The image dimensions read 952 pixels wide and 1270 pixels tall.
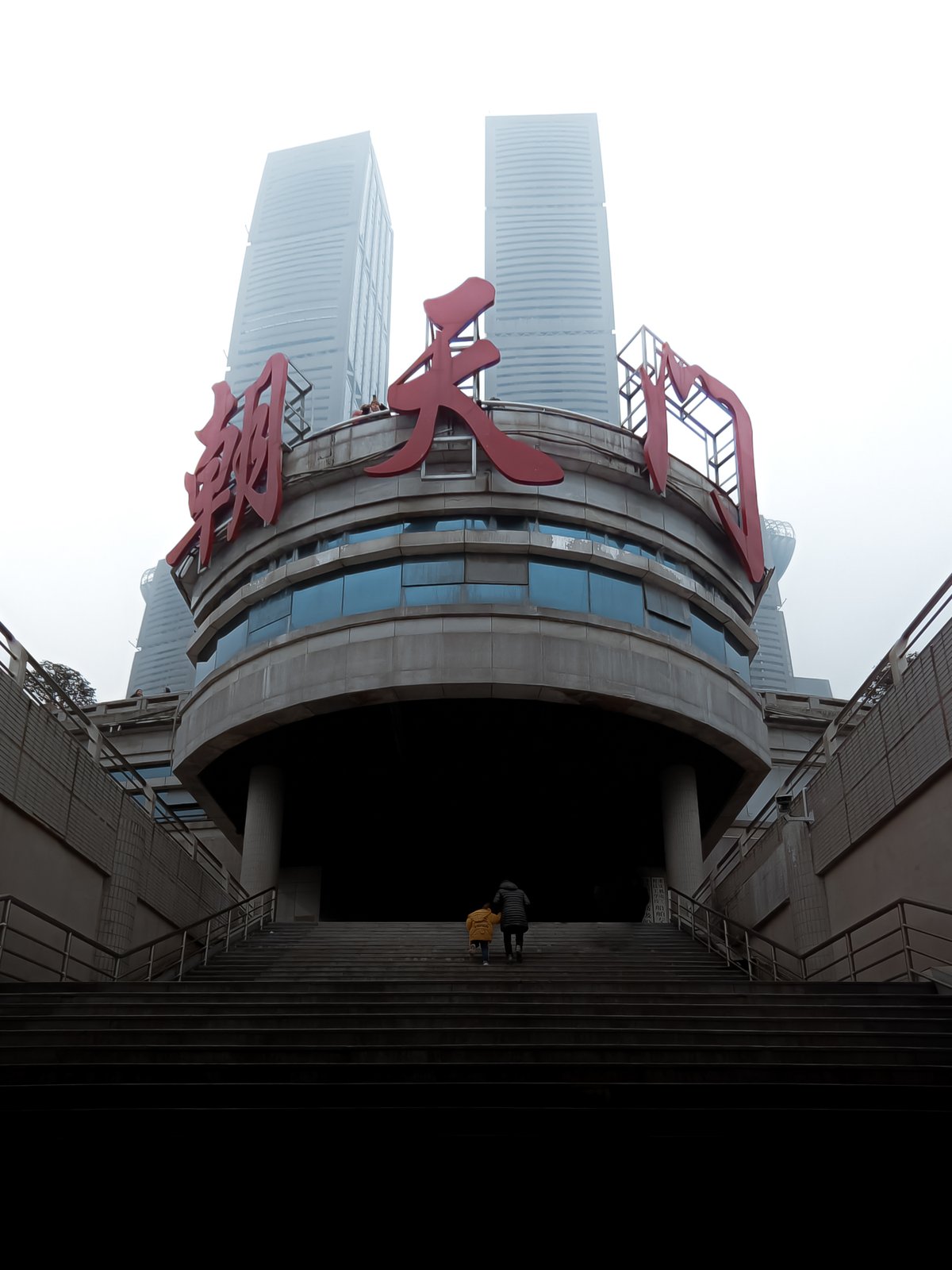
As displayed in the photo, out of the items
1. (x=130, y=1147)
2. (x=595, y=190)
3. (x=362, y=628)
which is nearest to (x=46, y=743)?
(x=362, y=628)

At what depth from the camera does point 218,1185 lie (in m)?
8.12

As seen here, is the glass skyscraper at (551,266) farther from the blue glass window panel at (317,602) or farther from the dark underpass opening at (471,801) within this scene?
the blue glass window panel at (317,602)

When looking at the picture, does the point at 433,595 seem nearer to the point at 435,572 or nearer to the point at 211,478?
the point at 435,572

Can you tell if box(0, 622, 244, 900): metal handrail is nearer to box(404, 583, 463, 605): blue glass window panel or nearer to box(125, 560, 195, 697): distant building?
box(404, 583, 463, 605): blue glass window panel

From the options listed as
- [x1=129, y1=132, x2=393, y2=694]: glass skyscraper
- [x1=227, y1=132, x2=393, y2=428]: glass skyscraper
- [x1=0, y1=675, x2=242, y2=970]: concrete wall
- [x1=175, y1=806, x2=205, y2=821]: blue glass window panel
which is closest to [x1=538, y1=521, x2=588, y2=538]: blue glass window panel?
[x1=0, y1=675, x2=242, y2=970]: concrete wall

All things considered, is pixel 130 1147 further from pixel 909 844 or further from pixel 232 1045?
pixel 909 844

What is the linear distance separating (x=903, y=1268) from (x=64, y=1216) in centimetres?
563

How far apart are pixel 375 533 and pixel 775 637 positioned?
139504 mm

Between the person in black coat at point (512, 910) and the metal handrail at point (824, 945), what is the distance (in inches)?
134

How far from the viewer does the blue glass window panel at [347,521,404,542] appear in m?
27.2

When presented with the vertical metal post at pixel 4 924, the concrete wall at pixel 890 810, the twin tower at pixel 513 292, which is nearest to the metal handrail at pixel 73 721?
the vertical metal post at pixel 4 924

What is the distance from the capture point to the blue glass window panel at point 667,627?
27.3 m

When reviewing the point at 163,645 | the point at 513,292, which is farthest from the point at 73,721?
the point at 513,292

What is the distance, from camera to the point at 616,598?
88.8ft
